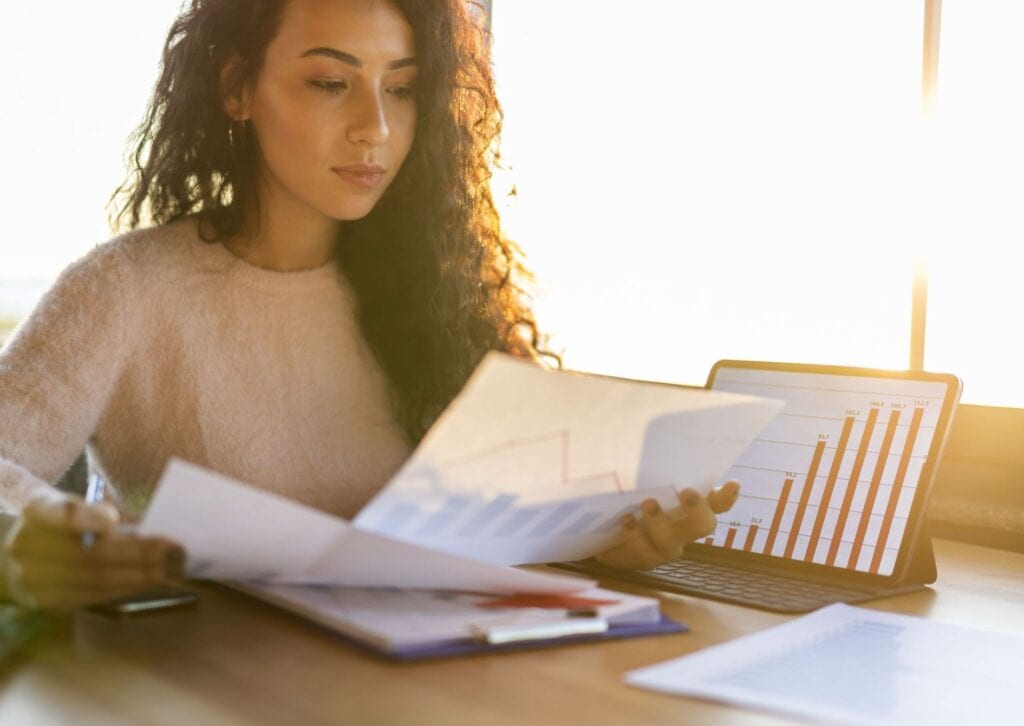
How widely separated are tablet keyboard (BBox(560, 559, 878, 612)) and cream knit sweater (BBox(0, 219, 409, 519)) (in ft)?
1.52

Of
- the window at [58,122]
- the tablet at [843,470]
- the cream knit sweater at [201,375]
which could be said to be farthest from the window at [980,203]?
the window at [58,122]

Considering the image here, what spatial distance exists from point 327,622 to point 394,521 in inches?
3.3

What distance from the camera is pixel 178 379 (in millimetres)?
1315

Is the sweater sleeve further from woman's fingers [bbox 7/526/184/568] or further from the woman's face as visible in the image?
woman's fingers [bbox 7/526/184/568]

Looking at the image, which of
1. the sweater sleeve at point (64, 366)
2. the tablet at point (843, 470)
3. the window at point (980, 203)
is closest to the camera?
the tablet at point (843, 470)

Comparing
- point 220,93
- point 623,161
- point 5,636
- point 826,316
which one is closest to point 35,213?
point 220,93

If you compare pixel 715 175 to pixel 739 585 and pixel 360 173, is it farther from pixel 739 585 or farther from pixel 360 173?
pixel 739 585

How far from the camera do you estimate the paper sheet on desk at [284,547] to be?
0.62 m

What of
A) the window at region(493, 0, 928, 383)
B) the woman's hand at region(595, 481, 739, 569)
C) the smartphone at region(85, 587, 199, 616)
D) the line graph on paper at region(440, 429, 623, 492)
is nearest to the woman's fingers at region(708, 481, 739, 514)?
the woman's hand at region(595, 481, 739, 569)

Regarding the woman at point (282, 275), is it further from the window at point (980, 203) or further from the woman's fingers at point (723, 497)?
the window at point (980, 203)

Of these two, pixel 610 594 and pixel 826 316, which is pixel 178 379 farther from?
pixel 826 316

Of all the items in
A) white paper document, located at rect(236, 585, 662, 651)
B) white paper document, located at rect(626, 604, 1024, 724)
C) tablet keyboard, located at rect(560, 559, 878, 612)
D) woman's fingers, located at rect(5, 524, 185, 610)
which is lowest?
tablet keyboard, located at rect(560, 559, 878, 612)

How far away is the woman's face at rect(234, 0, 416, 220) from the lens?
50.7 inches

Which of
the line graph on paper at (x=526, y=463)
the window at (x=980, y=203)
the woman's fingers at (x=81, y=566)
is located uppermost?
the window at (x=980, y=203)
